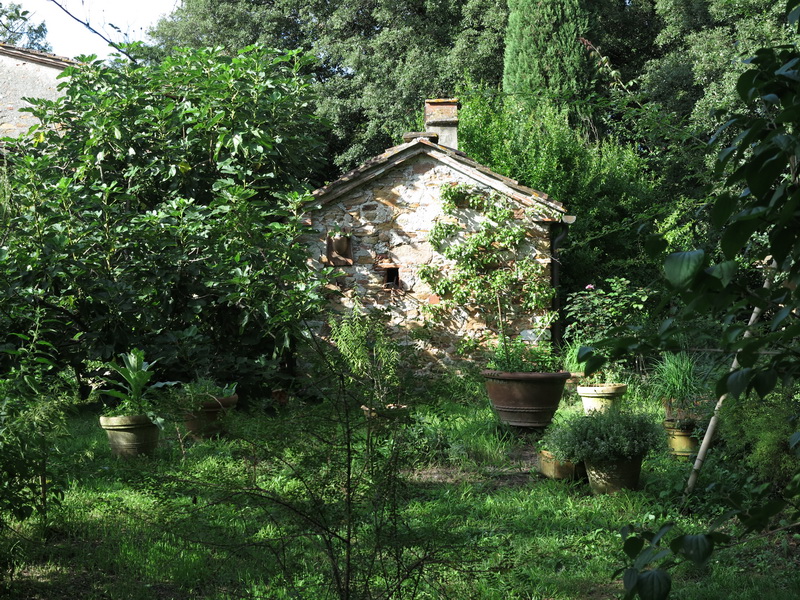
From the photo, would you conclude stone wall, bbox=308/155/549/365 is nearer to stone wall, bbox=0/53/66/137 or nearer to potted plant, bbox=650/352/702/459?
potted plant, bbox=650/352/702/459

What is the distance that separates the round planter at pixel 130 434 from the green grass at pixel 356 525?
0.59 ft

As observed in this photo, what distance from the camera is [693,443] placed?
20.3 feet

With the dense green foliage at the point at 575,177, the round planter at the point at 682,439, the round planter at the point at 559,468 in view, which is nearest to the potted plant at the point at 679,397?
the round planter at the point at 682,439

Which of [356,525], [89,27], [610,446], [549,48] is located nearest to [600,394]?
[610,446]

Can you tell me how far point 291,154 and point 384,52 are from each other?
1118cm

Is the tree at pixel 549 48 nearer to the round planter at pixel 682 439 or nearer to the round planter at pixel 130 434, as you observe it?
the round planter at pixel 682 439

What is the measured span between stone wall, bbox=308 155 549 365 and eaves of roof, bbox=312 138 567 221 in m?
0.14

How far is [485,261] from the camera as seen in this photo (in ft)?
32.7

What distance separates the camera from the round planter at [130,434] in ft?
19.5

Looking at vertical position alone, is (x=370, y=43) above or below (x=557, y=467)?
above

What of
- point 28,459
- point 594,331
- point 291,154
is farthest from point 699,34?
point 28,459

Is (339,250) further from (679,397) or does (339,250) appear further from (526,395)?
(679,397)

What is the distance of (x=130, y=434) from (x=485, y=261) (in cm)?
550

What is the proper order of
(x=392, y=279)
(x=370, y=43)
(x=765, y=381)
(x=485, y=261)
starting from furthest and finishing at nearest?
(x=370, y=43)
(x=392, y=279)
(x=485, y=261)
(x=765, y=381)
